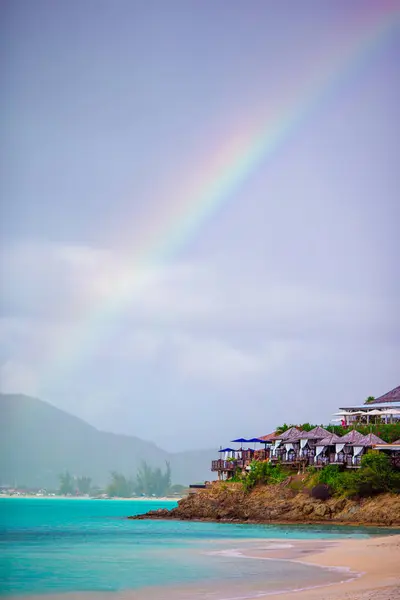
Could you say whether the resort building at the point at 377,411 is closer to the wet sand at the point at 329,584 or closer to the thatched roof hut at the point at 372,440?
the thatched roof hut at the point at 372,440

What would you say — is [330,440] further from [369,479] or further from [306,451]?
[369,479]

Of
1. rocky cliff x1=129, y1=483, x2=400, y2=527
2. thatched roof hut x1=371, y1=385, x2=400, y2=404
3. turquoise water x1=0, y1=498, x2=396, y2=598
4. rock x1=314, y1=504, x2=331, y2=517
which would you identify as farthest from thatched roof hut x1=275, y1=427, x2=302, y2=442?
turquoise water x1=0, y1=498, x2=396, y2=598

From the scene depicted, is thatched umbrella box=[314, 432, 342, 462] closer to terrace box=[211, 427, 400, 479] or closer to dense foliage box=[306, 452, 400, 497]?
terrace box=[211, 427, 400, 479]

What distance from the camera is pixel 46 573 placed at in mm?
30656

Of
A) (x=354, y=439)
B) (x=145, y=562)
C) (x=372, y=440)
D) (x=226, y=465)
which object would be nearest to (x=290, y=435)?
(x=354, y=439)

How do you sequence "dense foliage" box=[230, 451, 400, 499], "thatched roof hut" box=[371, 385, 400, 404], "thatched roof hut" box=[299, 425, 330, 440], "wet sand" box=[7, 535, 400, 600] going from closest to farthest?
1. "wet sand" box=[7, 535, 400, 600]
2. "dense foliage" box=[230, 451, 400, 499]
3. "thatched roof hut" box=[299, 425, 330, 440]
4. "thatched roof hut" box=[371, 385, 400, 404]

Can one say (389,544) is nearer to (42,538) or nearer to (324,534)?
(324,534)

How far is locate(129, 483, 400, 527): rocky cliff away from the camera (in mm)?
54031

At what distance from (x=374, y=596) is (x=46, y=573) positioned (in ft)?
47.8

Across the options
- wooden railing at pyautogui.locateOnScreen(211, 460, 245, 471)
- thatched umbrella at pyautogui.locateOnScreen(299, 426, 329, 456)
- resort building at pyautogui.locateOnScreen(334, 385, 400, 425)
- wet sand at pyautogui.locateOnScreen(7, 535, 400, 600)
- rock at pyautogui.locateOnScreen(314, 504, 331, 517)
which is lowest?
wet sand at pyautogui.locateOnScreen(7, 535, 400, 600)

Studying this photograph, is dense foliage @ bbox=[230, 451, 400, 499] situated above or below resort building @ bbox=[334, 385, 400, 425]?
below

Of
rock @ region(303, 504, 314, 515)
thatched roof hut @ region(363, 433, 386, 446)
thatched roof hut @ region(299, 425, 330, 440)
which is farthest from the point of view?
thatched roof hut @ region(299, 425, 330, 440)

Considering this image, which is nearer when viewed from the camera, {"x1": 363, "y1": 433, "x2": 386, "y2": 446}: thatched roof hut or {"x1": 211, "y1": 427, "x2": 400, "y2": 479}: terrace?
{"x1": 363, "y1": 433, "x2": 386, "y2": 446}: thatched roof hut

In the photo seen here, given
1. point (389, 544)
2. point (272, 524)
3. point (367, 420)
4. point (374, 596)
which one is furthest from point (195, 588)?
point (367, 420)
